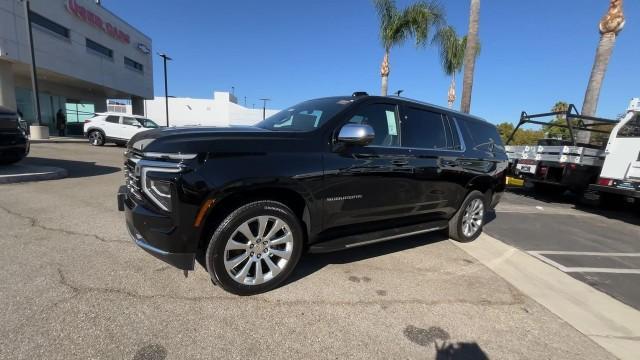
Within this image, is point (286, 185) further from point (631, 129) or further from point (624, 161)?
point (631, 129)

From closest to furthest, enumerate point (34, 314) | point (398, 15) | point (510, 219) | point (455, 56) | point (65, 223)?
point (34, 314)
point (65, 223)
point (510, 219)
point (398, 15)
point (455, 56)

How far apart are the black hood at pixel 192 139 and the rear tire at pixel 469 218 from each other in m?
3.04

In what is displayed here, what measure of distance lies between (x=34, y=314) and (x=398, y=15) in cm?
1540

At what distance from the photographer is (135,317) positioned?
2.43m

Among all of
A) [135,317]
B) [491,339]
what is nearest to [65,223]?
[135,317]

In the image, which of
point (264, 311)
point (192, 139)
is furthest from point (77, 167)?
point (264, 311)

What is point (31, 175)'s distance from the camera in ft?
21.9

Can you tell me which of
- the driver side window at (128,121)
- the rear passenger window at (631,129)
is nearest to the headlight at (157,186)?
the rear passenger window at (631,129)

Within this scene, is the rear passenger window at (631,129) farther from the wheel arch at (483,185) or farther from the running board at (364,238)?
the running board at (364,238)

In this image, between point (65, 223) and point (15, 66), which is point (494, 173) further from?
point (15, 66)

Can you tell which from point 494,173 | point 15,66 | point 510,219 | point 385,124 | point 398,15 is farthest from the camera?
point 15,66

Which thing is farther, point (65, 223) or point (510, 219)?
point (510, 219)

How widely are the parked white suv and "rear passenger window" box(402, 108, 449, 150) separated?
15.2 meters

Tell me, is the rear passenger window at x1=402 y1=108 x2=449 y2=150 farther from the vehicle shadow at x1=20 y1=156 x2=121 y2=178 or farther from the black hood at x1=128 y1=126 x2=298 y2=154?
the vehicle shadow at x1=20 y1=156 x2=121 y2=178
